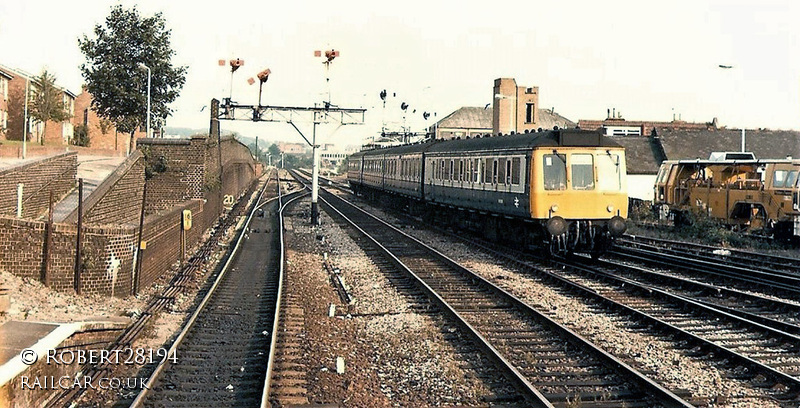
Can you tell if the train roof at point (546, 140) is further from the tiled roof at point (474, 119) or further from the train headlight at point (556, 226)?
the tiled roof at point (474, 119)

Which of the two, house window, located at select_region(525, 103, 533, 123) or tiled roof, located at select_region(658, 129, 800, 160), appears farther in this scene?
house window, located at select_region(525, 103, 533, 123)

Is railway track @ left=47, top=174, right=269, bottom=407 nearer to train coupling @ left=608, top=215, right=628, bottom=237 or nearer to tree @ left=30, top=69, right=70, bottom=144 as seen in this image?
train coupling @ left=608, top=215, right=628, bottom=237

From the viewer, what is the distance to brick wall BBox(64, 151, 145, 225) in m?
16.7

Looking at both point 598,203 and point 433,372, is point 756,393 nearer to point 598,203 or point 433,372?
point 433,372

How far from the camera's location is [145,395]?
7.50 m

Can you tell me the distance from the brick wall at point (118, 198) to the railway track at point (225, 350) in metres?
2.54

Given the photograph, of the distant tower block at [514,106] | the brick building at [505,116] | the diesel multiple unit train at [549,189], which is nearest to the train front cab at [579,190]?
the diesel multiple unit train at [549,189]

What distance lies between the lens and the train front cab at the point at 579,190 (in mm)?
17734

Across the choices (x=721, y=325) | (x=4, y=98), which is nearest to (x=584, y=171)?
(x=721, y=325)

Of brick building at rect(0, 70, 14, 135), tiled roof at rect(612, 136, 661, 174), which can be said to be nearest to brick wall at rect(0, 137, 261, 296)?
tiled roof at rect(612, 136, 661, 174)

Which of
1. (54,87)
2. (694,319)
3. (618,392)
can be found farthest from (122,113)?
(618,392)

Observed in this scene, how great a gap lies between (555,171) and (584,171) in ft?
2.11

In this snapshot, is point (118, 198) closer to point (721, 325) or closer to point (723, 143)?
point (721, 325)

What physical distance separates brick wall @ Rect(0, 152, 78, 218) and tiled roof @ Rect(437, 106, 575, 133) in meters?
67.4
